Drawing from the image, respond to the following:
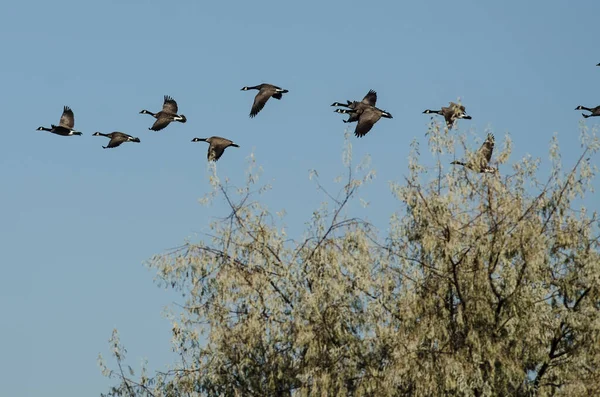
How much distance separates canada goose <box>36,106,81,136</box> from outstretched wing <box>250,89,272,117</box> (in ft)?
13.0

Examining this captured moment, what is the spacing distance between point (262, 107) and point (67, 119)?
4926 mm

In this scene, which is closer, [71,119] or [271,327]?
[271,327]

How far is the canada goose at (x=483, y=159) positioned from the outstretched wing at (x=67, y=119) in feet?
34.9

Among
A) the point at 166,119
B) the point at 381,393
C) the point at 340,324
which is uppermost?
the point at 166,119

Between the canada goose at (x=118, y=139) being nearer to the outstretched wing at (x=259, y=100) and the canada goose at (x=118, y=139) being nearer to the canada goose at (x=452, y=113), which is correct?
the outstretched wing at (x=259, y=100)

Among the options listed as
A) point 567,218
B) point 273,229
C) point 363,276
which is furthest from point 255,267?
point 567,218

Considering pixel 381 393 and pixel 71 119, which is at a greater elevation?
pixel 71 119

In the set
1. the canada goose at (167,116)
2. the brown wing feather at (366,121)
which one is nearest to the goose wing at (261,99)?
the canada goose at (167,116)

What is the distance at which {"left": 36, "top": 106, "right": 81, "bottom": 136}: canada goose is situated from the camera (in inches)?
946

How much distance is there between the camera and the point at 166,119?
79.2 ft

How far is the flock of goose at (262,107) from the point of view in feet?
55.1

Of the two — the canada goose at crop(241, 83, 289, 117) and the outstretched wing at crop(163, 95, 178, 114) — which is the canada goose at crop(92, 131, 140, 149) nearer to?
the outstretched wing at crop(163, 95, 178, 114)

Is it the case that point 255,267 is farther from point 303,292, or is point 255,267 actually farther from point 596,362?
point 596,362

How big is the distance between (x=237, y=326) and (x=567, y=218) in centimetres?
486
